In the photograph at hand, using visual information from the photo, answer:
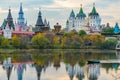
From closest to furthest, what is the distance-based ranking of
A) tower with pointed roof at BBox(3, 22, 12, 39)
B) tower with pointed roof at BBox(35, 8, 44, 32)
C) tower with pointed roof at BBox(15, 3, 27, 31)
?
tower with pointed roof at BBox(3, 22, 12, 39)
tower with pointed roof at BBox(35, 8, 44, 32)
tower with pointed roof at BBox(15, 3, 27, 31)

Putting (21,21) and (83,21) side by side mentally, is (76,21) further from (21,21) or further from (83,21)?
(21,21)

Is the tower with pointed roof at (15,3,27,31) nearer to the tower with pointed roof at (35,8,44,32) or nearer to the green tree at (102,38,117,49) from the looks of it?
the tower with pointed roof at (35,8,44,32)

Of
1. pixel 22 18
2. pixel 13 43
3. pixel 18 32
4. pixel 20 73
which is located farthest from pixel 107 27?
pixel 20 73

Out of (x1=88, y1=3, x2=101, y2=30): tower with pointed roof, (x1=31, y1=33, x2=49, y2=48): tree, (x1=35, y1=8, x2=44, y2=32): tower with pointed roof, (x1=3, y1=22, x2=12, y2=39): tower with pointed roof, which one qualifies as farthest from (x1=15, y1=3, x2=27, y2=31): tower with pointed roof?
(x1=31, y1=33, x2=49, y2=48): tree

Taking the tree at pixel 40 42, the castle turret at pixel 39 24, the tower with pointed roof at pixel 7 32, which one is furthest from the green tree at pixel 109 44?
the tower with pointed roof at pixel 7 32

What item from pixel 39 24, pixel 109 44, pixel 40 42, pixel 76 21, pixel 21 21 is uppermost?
pixel 76 21

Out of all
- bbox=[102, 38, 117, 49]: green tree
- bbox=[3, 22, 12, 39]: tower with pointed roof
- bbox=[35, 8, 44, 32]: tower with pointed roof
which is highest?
bbox=[35, 8, 44, 32]: tower with pointed roof

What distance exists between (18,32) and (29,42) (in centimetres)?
1565

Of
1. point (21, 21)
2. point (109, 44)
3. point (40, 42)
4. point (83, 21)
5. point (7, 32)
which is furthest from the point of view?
point (83, 21)

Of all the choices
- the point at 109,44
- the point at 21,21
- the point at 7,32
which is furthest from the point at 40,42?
the point at 21,21

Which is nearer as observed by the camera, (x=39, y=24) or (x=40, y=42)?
(x=40, y=42)

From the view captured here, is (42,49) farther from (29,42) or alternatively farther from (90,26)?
(90,26)

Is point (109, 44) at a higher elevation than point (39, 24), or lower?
lower

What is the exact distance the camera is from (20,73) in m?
26.2
